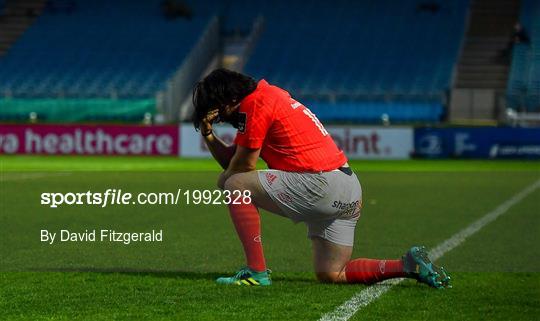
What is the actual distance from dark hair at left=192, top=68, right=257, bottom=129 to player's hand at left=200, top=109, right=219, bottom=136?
0.19ft

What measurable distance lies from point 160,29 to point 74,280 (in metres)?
35.6

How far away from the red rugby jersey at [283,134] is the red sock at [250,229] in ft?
1.39

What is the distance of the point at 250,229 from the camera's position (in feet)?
25.1

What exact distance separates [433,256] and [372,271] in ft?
7.24

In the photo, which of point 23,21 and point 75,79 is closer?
point 75,79

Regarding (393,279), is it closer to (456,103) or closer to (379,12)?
(456,103)

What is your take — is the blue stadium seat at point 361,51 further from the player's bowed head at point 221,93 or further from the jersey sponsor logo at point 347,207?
the player's bowed head at point 221,93

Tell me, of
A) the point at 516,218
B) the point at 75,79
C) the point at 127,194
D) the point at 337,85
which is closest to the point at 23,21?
the point at 75,79

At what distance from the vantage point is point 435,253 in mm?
10070

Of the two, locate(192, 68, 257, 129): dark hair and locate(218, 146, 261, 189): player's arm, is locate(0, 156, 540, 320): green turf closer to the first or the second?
locate(218, 146, 261, 189): player's arm

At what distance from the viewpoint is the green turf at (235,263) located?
22.2ft
